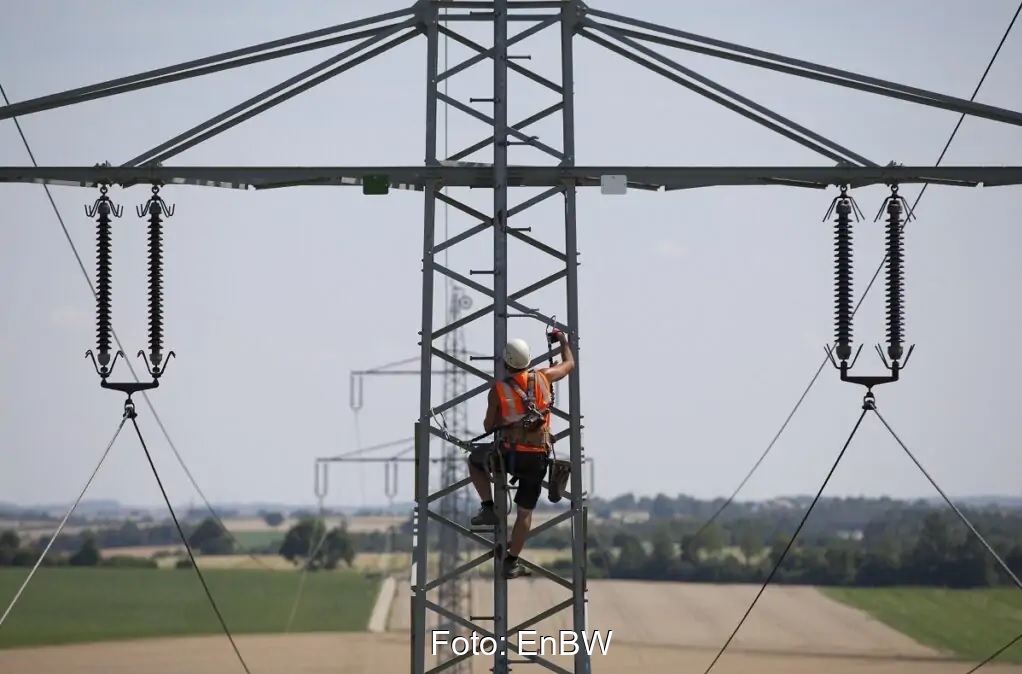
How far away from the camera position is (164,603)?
59.0 metres

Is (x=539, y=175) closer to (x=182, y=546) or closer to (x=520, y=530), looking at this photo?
(x=520, y=530)

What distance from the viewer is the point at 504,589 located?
1612cm

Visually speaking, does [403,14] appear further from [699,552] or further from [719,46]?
[699,552]

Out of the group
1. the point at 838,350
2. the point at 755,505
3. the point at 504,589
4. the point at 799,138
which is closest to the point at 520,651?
the point at 504,589

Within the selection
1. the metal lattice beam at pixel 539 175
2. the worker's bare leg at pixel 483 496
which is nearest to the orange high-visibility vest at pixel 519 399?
the worker's bare leg at pixel 483 496

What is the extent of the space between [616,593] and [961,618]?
15296 millimetres

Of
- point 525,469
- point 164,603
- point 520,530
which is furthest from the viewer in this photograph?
point 164,603

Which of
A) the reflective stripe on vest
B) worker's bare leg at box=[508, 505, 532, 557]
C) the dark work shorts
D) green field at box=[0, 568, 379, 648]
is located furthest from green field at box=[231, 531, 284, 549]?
the reflective stripe on vest

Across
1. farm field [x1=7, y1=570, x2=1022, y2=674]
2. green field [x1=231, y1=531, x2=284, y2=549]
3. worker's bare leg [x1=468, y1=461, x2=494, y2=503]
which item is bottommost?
farm field [x1=7, y1=570, x2=1022, y2=674]

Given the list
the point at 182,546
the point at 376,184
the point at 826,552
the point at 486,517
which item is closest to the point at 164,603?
the point at 182,546

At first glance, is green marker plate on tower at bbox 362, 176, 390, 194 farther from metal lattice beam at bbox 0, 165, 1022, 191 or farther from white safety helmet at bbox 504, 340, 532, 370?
white safety helmet at bbox 504, 340, 532, 370

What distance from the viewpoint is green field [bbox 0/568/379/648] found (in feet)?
177

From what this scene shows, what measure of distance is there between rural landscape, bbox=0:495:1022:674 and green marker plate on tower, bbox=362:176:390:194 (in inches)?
1341

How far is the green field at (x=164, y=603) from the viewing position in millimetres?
54094
